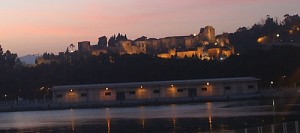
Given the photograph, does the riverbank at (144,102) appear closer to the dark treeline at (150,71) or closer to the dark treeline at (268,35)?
the dark treeline at (150,71)

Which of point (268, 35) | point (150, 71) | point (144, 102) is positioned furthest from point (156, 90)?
point (268, 35)

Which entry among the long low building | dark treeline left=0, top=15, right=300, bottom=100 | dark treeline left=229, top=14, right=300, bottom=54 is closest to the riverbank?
the long low building

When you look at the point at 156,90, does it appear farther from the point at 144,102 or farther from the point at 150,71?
the point at 150,71

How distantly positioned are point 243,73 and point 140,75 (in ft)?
49.3

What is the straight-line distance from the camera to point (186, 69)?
87.8m

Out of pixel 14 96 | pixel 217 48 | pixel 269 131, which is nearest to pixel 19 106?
pixel 14 96

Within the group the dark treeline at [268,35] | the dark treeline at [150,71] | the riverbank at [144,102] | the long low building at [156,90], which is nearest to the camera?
the riverbank at [144,102]

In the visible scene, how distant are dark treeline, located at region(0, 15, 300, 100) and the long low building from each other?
7.02m

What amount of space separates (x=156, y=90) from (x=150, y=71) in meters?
13.0

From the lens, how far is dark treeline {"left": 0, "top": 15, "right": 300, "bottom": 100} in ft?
263

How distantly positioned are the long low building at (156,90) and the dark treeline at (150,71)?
7.02m

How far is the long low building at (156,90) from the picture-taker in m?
73.0

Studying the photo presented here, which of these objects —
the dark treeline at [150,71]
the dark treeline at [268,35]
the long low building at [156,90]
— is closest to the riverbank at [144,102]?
the long low building at [156,90]

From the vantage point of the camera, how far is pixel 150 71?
88.6 meters
